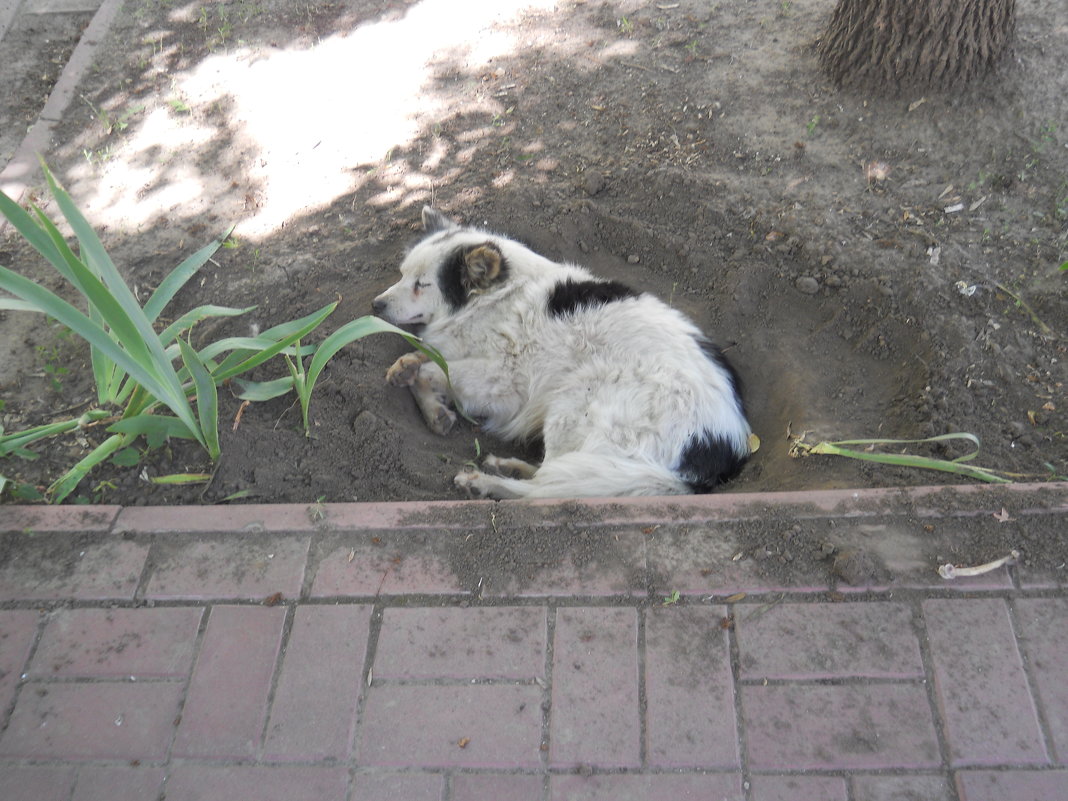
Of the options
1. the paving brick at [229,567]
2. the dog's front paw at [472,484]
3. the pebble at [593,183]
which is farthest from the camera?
the pebble at [593,183]

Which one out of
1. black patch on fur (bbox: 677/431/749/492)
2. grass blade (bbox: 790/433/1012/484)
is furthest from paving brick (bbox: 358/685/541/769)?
grass blade (bbox: 790/433/1012/484)

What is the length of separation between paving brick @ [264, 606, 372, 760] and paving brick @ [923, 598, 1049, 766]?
161 centimetres

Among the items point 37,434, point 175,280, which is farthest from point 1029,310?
point 37,434

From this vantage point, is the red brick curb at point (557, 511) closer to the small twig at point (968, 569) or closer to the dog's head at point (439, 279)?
the small twig at point (968, 569)

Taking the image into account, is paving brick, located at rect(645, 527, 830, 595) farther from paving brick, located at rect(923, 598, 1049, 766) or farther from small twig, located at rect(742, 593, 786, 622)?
paving brick, located at rect(923, 598, 1049, 766)

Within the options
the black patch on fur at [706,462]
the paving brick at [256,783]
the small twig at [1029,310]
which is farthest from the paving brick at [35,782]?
the small twig at [1029,310]

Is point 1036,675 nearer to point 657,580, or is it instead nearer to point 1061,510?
point 1061,510

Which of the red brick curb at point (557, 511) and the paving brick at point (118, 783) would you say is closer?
the paving brick at point (118, 783)

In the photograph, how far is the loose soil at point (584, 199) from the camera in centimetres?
301

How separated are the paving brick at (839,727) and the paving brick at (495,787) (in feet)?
1.89

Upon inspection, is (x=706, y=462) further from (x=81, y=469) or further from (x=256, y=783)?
(x=81, y=469)

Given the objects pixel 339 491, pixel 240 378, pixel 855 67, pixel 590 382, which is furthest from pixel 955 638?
pixel 855 67

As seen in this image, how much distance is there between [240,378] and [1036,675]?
294 cm

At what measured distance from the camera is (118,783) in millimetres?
2008
